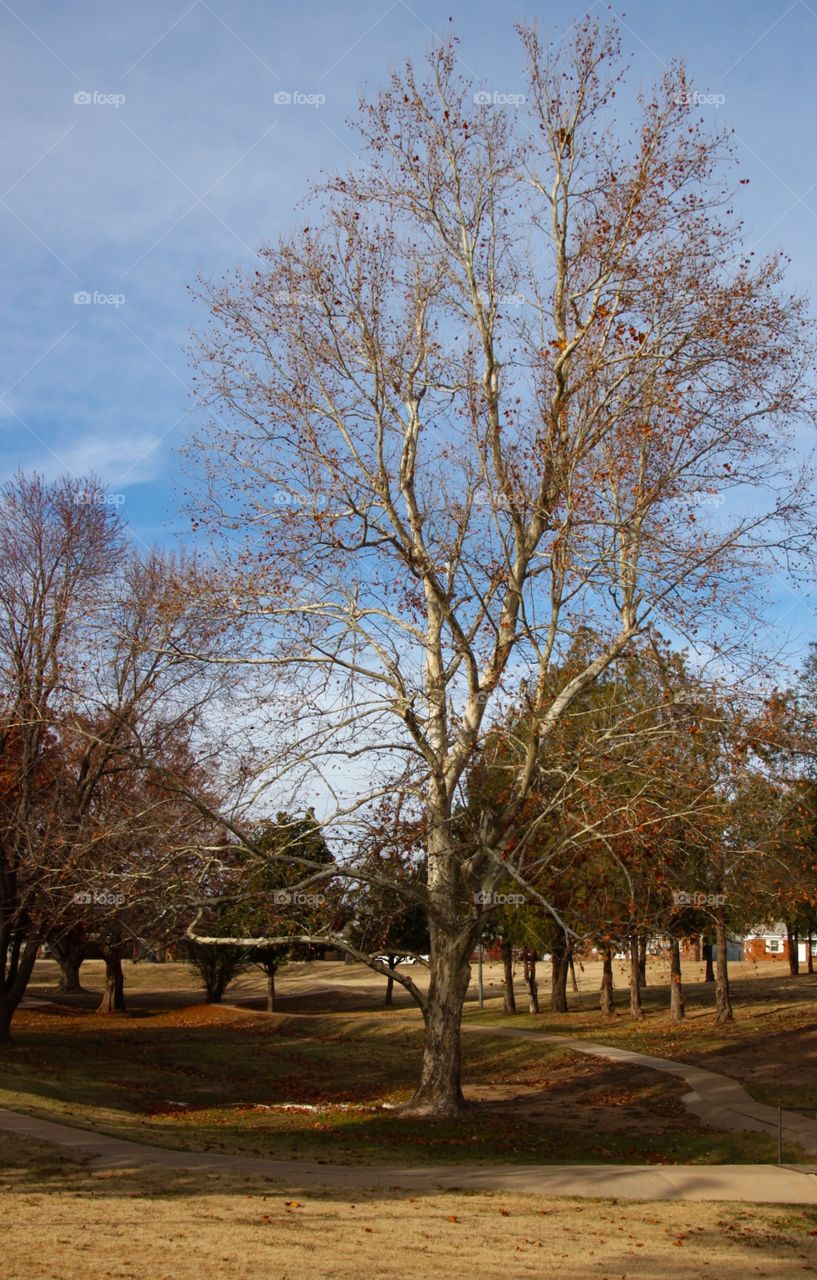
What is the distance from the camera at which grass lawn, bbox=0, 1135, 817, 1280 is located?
7.96m

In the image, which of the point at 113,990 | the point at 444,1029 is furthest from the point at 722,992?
the point at 113,990

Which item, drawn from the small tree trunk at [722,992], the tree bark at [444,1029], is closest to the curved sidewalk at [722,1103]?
the tree bark at [444,1029]

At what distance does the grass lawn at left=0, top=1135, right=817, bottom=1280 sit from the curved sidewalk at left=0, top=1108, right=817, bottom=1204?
487mm

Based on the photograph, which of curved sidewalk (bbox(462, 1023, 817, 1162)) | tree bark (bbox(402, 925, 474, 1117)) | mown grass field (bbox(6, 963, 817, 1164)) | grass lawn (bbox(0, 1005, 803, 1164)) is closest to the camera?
grass lawn (bbox(0, 1005, 803, 1164))

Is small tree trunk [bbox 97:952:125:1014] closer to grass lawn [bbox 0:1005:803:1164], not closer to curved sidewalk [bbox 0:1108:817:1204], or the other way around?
grass lawn [bbox 0:1005:803:1164]

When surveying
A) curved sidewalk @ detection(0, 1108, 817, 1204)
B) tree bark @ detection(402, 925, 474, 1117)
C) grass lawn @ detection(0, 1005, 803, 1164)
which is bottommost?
grass lawn @ detection(0, 1005, 803, 1164)

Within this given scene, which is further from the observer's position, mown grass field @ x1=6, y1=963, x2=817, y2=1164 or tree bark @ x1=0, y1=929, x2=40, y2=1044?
tree bark @ x1=0, y1=929, x2=40, y2=1044

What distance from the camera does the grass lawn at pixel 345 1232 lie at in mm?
7961

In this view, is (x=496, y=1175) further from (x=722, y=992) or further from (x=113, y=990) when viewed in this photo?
(x=113, y=990)

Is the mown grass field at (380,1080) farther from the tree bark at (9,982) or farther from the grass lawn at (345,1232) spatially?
the grass lawn at (345,1232)

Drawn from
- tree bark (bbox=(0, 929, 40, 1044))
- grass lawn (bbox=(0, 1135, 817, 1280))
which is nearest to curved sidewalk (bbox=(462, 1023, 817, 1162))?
grass lawn (bbox=(0, 1135, 817, 1280))

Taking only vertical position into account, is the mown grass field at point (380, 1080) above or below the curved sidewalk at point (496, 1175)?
below

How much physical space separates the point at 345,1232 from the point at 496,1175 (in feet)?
13.2

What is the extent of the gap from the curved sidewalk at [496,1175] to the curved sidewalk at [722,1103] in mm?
2612
